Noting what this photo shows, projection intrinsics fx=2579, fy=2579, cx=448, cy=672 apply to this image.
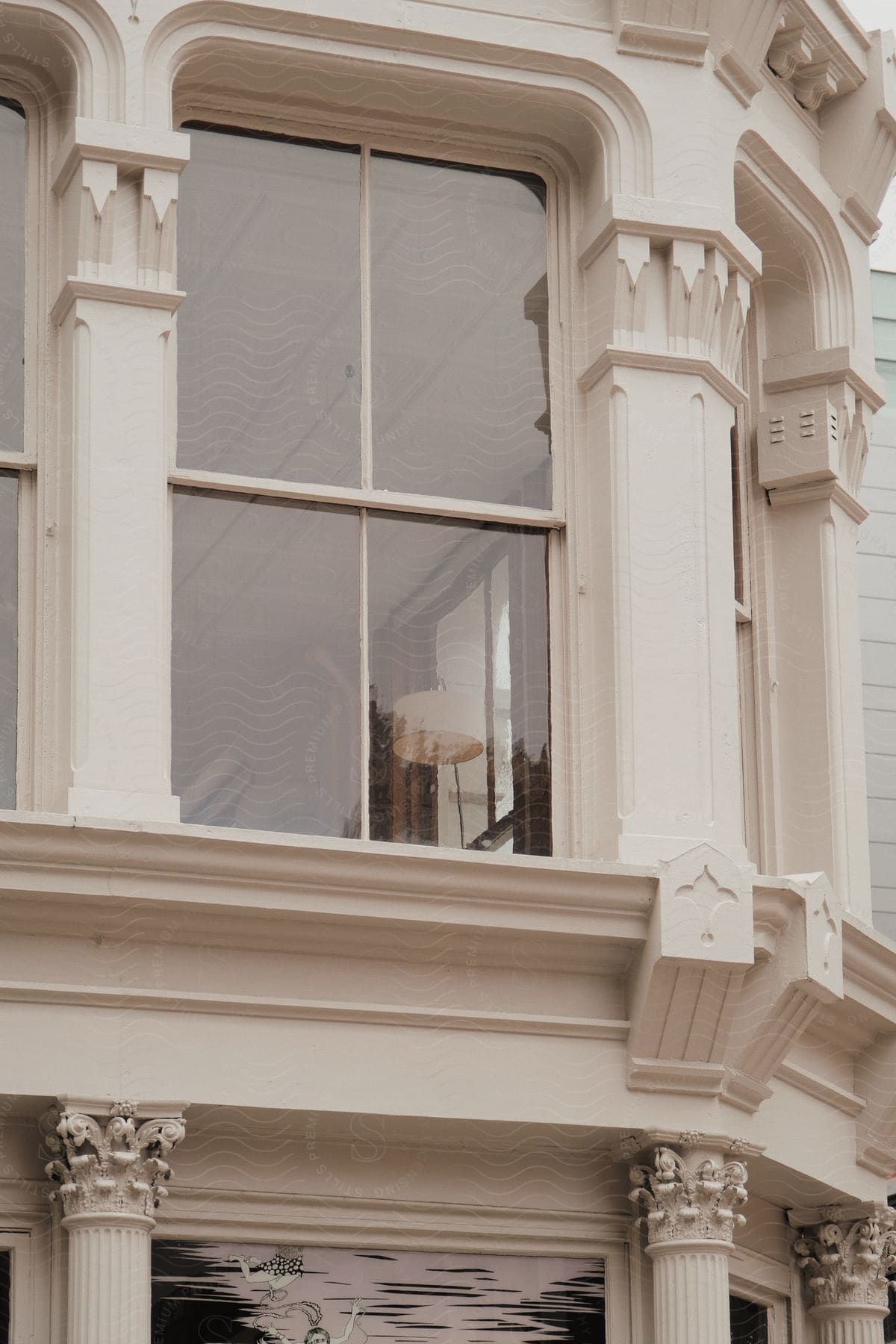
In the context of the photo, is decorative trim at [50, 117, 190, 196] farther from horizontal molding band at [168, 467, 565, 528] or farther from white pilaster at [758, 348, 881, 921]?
white pilaster at [758, 348, 881, 921]

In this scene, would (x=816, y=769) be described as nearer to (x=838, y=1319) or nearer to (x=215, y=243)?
(x=838, y=1319)

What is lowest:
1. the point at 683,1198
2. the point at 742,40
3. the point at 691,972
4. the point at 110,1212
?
the point at 110,1212

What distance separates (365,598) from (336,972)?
167cm

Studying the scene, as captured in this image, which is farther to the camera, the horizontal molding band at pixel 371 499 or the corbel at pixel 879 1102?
the corbel at pixel 879 1102

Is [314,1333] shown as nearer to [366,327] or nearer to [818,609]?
[366,327]

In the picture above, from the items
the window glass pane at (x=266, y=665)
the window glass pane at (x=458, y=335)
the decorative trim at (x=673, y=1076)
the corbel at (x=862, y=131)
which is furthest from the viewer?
the corbel at (x=862, y=131)

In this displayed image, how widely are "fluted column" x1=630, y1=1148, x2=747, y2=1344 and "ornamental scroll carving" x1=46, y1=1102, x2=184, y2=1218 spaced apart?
79.0 inches

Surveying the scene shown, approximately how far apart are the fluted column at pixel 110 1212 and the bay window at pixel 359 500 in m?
1.42

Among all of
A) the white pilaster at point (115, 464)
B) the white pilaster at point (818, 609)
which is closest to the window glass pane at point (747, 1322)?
the white pilaster at point (818, 609)

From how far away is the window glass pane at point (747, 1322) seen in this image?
1137cm

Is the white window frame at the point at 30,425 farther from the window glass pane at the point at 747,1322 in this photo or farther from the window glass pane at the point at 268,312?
the window glass pane at the point at 747,1322

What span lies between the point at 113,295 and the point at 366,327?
4.05ft

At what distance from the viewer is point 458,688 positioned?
10992mm

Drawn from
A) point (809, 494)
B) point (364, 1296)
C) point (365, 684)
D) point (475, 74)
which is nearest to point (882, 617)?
point (809, 494)
